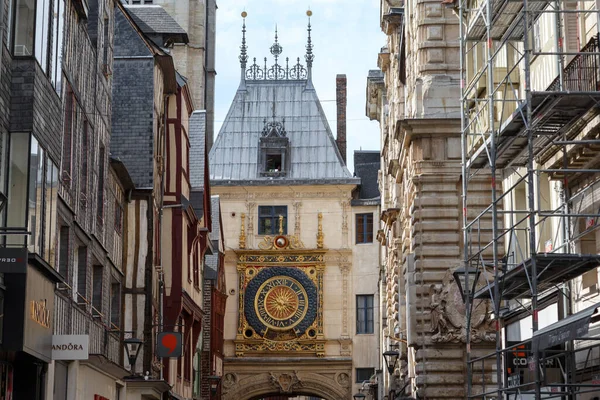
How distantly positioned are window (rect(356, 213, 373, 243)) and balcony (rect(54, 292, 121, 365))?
A: 1178 inches

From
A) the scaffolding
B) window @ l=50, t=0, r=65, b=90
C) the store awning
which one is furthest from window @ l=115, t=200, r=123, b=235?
the store awning

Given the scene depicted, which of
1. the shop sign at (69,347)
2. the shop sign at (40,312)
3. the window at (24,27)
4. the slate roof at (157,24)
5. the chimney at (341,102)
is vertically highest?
the chimney at (341,102)

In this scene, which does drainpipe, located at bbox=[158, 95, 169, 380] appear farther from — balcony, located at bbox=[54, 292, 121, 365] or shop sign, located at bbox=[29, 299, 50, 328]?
shop sign, located at bbox=[29, 299, 50, 328]

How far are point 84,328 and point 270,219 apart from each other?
34.5 metres

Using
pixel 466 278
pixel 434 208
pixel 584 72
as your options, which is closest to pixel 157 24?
pixel 434 208

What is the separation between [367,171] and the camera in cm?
6116

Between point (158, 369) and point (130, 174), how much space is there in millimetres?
5222

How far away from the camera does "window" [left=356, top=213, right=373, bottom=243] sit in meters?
57.8

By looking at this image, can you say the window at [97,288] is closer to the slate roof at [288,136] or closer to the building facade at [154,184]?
the building facade at [154,184]

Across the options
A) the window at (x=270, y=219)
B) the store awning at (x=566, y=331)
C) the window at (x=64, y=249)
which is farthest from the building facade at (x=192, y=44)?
the store awning at (x=566, y=331)

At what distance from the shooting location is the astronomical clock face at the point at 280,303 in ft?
187

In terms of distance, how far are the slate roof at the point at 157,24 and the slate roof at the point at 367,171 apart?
24244 mm

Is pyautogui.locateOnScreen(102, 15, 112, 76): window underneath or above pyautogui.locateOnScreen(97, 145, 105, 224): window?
above

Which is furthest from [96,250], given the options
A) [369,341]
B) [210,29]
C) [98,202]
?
[210,29]
